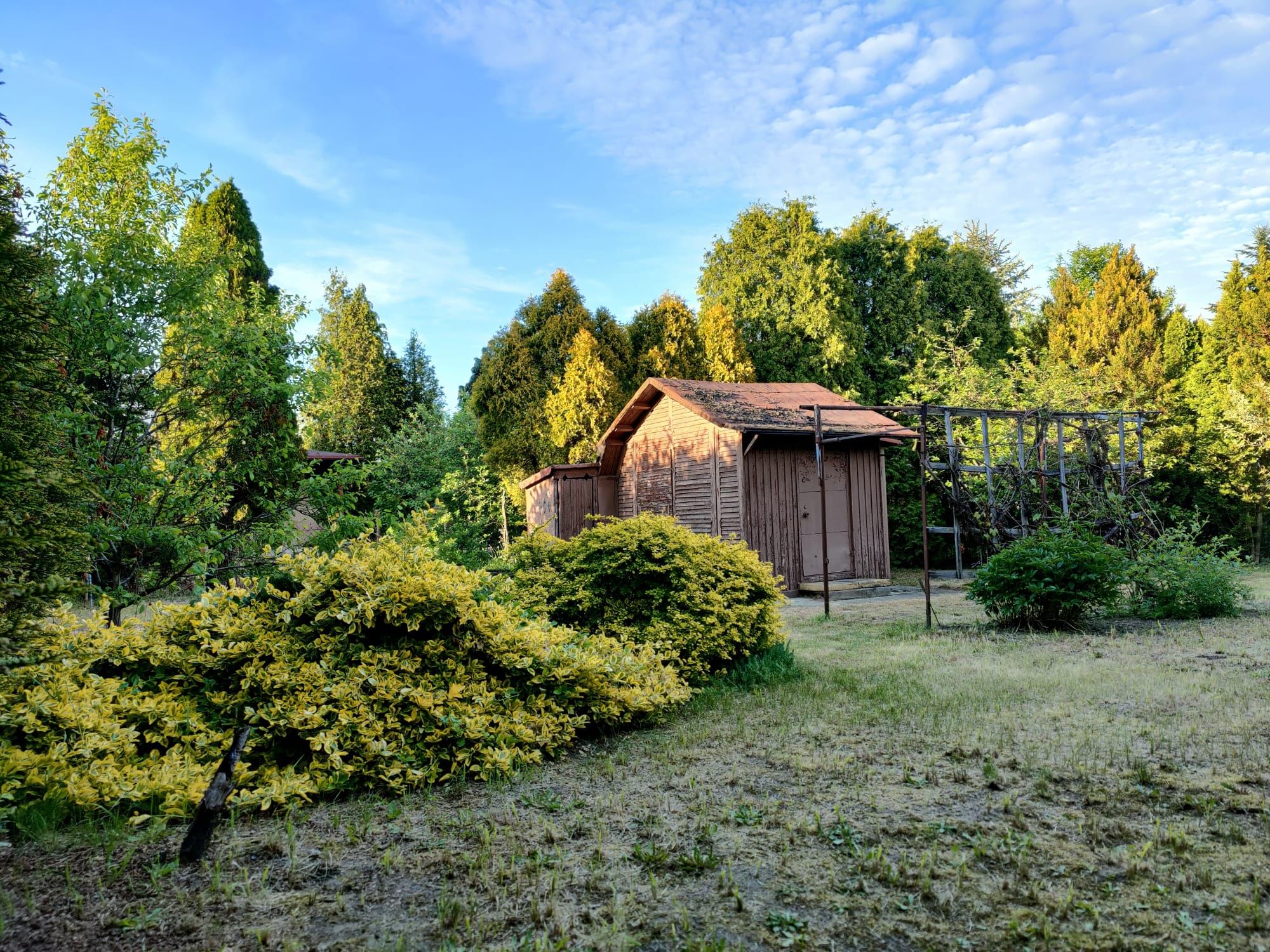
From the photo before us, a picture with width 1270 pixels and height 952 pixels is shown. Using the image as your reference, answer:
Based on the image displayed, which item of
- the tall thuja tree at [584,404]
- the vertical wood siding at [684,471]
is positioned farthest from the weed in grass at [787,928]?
the tall thuja tree at [584,404]

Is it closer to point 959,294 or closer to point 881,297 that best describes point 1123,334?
point 959,294

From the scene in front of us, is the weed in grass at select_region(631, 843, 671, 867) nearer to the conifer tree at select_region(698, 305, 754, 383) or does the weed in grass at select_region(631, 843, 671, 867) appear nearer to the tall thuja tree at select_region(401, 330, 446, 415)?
the conifer tree at select_region(698, 305, 754, 383)

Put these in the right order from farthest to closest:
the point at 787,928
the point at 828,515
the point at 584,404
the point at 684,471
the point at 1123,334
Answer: the point at 1123,334, the point at 584,404, the point at 684,471, the point at 828,515, the point at 787,928

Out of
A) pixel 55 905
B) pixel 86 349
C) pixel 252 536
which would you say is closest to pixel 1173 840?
pixel 55 905

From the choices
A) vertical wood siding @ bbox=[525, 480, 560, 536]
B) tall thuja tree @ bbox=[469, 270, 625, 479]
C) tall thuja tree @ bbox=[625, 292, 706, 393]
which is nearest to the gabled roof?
vertical wood siding @ bbox=[525, 480, 560, 536]

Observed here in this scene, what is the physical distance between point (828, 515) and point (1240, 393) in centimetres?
1105

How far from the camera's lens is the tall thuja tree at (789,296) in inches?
948

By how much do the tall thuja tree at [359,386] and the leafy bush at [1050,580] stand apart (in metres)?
20.7

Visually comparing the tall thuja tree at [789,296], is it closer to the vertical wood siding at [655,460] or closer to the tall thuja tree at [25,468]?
the vertical wood siding at [655,460]

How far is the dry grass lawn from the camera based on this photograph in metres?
2.67

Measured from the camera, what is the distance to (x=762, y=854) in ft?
10.7

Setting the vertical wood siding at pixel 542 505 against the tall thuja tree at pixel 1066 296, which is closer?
the vertical wood siding at pixel 542 505

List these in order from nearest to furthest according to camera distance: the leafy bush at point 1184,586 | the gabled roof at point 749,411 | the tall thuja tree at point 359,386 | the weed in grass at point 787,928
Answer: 1. the weed in grass at point 787,928
2. the leafy bush at point 1184,586
3. the gabled roof at point 749,411
4. the tall thuja tree at point 359,386

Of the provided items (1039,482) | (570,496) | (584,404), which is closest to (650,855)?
(1039,482)
